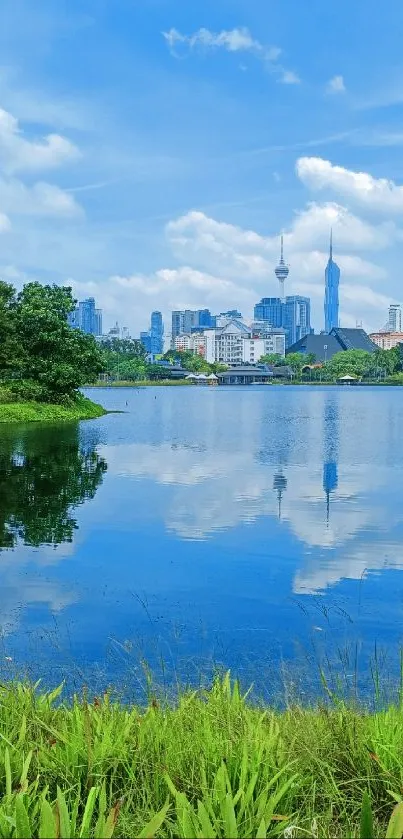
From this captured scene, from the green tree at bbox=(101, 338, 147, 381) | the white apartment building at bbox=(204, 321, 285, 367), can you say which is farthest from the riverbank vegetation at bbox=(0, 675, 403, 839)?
the white apartment building at bbox=(204, 321, 285, 367)

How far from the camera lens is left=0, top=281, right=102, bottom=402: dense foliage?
34.2 metres

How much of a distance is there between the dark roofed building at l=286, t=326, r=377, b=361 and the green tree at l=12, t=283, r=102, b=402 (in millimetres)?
124938

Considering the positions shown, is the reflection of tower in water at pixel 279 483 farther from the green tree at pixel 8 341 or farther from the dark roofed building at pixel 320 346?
the dark roofed building at pixel 320 346

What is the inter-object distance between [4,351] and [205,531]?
24.3m

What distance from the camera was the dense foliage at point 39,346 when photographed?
34188 millimetres

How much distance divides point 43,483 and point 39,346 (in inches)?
817

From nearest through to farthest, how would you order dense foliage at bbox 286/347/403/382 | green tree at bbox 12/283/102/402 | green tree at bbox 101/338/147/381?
green tree at bbox 12/283/102/402 → green tree at bbox 101/338/147/381 → dense foliage at bbox 286/347/403/382

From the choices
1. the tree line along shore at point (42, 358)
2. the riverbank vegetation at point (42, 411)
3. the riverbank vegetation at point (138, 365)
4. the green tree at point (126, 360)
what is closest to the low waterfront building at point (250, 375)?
the riverbank vegetation at point (138, 365)

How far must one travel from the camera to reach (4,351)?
33.4 m

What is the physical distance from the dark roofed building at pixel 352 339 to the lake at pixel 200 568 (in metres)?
143

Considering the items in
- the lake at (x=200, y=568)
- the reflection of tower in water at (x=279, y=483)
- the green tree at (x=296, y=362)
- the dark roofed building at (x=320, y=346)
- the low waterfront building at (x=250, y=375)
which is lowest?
the lake at (x=200, y=568)

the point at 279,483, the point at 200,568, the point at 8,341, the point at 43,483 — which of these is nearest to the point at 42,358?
the point at 8,341

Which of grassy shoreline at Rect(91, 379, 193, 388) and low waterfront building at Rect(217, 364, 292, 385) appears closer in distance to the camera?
grassy shoreline at Rect(91, 379, 193, 388)

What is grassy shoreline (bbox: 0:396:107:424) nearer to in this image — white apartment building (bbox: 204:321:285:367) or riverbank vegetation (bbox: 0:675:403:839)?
riverbank vegetation (bbox: 0:675:403:839)
